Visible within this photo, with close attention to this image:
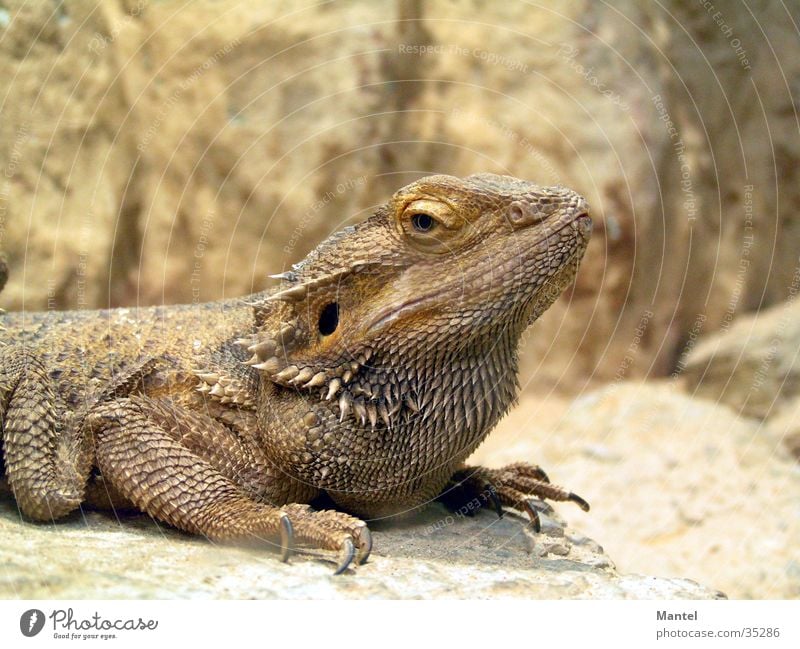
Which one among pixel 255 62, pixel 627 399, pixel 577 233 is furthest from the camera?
pixel 627 399

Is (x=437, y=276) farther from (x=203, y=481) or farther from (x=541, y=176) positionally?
(x=541, y=176)

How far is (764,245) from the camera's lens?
32.1 feet

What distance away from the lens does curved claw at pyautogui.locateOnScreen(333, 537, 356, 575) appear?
3.32m

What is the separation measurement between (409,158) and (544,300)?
16.4 feet

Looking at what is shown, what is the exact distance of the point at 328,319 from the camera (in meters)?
3.83

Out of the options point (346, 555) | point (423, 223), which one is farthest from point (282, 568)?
point (423, 223)

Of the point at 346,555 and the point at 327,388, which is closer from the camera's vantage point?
the point at 346,555

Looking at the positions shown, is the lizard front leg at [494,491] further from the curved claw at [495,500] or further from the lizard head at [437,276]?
the lizard head at [437,276]

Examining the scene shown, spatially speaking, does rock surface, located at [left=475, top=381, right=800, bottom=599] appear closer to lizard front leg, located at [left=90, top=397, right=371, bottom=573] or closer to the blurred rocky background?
the blurred rocky background

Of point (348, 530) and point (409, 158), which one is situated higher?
point (409, 158)

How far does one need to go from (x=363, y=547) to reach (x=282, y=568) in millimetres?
326

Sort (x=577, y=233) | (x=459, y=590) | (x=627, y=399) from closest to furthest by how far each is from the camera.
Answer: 1. (x=459, y=590)
2. (x=577, y=233)
3. (x=627, y=399)

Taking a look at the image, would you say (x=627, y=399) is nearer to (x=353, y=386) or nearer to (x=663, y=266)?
(x=663, y=266)

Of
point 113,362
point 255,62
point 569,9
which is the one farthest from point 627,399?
point 113,362
